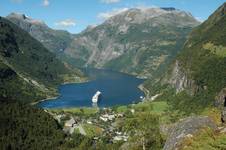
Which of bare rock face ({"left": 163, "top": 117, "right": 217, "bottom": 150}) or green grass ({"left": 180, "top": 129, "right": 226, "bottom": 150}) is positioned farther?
bare rock face ({"left": 163, "top": 117, "right": 217, "bottom": 150})

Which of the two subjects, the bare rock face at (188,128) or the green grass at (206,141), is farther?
the bare rock face at (188,128)

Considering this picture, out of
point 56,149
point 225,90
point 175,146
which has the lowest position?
point 56,149

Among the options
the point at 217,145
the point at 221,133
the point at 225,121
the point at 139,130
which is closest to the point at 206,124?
the point at 225,121

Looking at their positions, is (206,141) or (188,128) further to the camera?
(188,128)

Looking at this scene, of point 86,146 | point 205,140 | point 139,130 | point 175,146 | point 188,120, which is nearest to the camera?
point 205,140

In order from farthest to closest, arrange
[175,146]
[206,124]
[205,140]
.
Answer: [206,124] → [175,146] → [205,140]

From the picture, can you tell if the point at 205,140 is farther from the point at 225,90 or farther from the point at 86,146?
the point at 86,146

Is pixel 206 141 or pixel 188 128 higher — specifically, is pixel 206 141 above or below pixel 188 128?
below

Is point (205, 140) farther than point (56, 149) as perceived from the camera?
No
